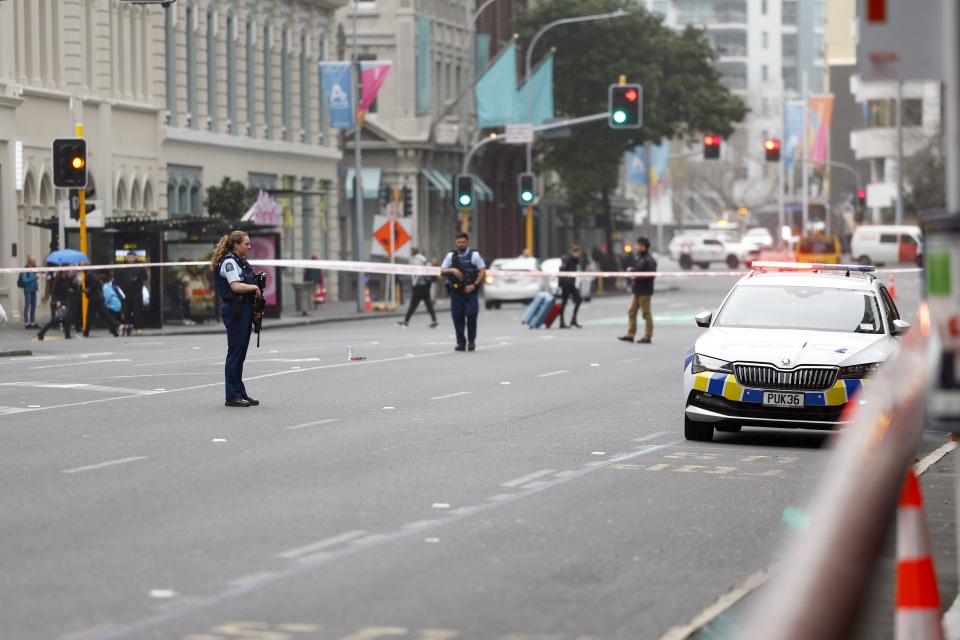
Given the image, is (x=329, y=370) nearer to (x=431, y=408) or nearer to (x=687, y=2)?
(x=431, y=408)

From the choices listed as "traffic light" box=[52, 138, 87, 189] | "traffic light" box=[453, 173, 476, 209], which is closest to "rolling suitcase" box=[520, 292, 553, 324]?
"traffic light" box=[52, 138, 87, 189]

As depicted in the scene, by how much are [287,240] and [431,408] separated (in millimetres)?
42753

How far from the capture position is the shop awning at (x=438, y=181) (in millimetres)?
74688

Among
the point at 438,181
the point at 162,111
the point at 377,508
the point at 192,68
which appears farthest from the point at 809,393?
the point at 438,181

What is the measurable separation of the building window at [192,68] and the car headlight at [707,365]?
40.2m

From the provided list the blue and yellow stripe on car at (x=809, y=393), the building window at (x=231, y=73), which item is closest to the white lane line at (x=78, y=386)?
the blue and yellow stripe on car at (x=809, y=393)

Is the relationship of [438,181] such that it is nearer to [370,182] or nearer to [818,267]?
[370,182]

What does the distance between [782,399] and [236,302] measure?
19.7 feet

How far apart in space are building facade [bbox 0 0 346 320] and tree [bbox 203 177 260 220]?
0.92 meters

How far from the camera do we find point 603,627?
8375mm

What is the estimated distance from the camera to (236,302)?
19703mm

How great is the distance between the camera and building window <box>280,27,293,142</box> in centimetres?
6322

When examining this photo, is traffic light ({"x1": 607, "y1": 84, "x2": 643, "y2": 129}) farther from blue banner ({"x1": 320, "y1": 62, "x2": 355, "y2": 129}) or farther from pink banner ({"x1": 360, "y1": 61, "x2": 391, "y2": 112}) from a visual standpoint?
blue banner ({"x1": 320, "y1": 62, "x2": 355, "y2": 129})

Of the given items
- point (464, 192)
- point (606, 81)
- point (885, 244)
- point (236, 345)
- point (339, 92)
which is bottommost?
point (236, 345)
